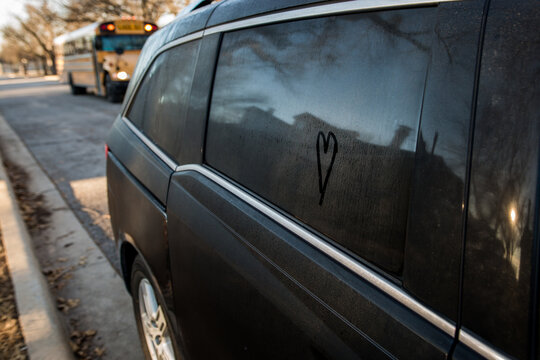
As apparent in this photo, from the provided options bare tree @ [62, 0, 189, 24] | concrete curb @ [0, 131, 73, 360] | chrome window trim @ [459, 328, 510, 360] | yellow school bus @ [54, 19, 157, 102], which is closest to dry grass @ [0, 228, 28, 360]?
concrete curb @ [0, 131, 73, 360]

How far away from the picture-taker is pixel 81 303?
10.5ft

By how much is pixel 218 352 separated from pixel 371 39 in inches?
44.6

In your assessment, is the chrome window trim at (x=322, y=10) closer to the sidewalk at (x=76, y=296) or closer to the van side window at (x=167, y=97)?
the van side window at (x=167, y=97)

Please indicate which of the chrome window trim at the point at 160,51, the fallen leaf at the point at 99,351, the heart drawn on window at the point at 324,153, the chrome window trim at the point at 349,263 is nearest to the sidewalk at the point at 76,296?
the fallen leaf at the point at 99,351

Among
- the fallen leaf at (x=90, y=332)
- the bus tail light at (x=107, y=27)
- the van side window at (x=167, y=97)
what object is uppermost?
the bus tail light at (x=107, y=27)

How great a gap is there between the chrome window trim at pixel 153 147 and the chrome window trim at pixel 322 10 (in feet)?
2.08

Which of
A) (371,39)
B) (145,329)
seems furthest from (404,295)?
(145,329)

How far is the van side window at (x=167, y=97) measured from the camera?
189cm

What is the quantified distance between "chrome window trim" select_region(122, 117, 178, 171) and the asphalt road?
1.71m

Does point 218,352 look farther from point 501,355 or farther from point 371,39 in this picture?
point 371,39

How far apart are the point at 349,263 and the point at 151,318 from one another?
1519mm

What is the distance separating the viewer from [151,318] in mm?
2176

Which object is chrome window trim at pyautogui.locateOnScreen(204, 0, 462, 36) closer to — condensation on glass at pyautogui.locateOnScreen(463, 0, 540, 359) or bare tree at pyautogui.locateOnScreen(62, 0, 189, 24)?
condensation on glass at pyautogui.locateOnScreen(463, 0, 540, 359)

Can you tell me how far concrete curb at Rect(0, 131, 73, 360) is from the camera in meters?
2.43
